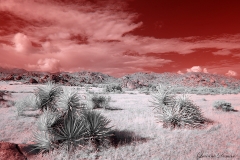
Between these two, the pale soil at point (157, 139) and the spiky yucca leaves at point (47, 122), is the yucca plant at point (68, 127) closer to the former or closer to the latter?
the spiky yucca leaves at point (47, 122)

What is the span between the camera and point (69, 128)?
575cm

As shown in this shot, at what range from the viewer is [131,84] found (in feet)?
138

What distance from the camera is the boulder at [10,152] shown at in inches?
198

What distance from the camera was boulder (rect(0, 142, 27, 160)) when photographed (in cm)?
504

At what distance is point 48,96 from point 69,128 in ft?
8.61

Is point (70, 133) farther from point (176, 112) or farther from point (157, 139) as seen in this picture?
point (176, 112)

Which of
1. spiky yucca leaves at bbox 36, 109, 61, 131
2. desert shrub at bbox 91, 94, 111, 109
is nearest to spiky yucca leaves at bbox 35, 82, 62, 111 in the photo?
spiky yucca leaves at bbox 36, 109, 61, 131

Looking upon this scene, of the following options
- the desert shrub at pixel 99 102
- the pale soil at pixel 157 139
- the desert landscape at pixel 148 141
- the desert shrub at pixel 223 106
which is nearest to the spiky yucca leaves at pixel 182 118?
the desert landscape at pixel 148 141

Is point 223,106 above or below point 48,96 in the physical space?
below

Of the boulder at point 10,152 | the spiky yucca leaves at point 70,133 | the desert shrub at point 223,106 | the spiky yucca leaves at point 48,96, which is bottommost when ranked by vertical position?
the boulder at point 10,152

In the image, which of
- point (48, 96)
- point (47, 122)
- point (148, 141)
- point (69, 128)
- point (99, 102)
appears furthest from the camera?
point (99, 102)

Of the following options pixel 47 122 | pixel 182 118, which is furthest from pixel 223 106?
pixel 47 122

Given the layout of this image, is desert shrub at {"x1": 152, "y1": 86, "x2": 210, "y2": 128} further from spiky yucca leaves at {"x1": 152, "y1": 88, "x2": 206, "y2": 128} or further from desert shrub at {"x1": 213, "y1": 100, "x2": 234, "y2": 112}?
desert shrub at {"x1": 213, "y1": 100, "x2": 234, "y2": 112}

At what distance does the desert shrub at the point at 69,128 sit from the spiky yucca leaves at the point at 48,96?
40.8 inches
